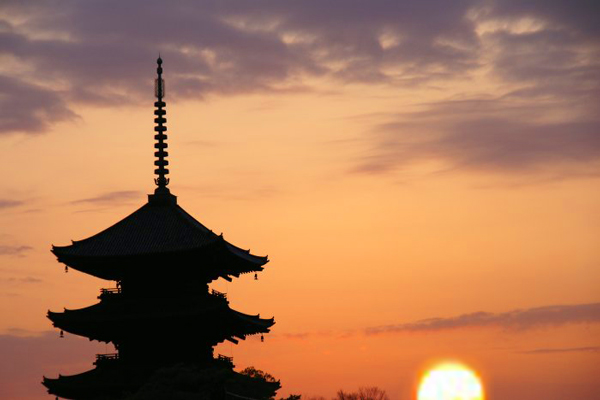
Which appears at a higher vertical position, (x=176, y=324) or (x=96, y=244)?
(x=96, y=244)

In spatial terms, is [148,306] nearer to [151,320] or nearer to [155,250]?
[151,320]

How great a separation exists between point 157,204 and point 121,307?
272 inches

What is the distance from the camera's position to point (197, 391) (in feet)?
226

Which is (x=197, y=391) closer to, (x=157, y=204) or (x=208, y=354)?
(x=208, y=354)

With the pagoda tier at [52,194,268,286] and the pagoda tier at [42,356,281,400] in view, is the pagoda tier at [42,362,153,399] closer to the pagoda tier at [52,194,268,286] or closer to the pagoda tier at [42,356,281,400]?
the pagoda tier at [42,356,281,400]

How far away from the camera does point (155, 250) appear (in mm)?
76875

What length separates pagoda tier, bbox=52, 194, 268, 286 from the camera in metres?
77.1

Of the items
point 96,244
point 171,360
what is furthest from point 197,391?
point 96,244

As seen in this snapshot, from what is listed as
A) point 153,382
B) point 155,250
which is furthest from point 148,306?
point 153,382

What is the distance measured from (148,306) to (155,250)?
10.1ft

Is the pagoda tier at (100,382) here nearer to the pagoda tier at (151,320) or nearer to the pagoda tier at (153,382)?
the pagoda tier at (153,382)

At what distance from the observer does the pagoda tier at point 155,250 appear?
7706 cm

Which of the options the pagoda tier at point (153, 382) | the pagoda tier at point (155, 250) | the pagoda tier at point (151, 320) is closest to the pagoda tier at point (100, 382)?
the pagoda tier at point (153, 382)

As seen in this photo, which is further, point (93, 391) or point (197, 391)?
point (93, 391)
